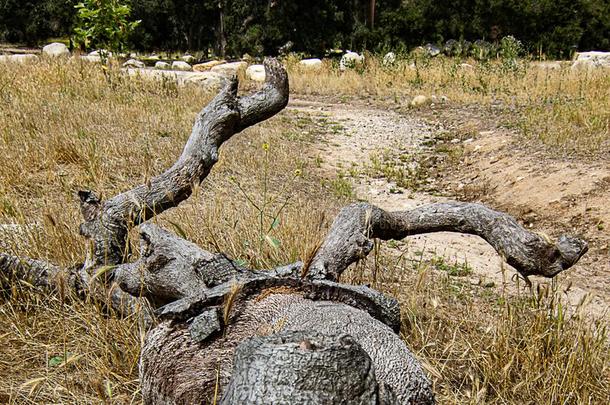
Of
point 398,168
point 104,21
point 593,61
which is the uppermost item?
point 104,21

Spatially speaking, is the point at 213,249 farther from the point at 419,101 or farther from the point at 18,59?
the point at 419,101

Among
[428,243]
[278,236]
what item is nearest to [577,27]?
[428,243]

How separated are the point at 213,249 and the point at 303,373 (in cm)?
213

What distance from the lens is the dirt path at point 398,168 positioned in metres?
4.68

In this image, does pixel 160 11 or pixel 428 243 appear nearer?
pixel 428 243

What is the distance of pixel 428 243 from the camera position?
17.6 ft

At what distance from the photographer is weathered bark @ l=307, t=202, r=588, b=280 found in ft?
7.73

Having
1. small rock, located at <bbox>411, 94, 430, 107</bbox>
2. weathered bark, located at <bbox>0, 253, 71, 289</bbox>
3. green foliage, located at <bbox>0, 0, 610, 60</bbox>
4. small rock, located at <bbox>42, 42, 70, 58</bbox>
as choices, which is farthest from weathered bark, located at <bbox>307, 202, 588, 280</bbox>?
green foliage, located at <bbox>0, 0, 610, 60</bbox>

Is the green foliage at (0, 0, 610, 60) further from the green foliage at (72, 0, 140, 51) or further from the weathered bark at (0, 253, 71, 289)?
the weathered bark at (0, 253, 71, 289)

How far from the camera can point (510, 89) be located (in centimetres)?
1224

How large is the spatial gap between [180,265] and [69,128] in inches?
172

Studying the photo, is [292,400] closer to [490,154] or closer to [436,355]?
[436,355]

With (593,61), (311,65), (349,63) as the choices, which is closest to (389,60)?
(349,63)

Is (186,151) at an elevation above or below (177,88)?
above
